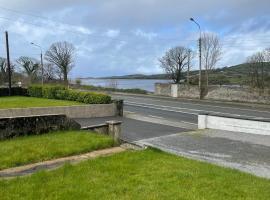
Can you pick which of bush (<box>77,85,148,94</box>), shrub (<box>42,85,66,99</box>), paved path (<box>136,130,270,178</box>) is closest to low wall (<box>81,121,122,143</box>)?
paved path (<box>136,130,270,178</box>)

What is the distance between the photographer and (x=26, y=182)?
297 inches

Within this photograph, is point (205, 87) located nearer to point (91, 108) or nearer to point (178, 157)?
point (91, 108)

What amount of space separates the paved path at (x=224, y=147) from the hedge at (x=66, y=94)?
9772mm

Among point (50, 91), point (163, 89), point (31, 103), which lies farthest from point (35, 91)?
point (163, 89)

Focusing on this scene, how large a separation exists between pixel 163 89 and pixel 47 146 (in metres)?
35.5

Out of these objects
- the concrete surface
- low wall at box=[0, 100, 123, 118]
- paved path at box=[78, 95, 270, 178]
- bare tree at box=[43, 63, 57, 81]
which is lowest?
the concrete surface

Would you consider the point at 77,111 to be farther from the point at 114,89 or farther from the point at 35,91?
the point at 114,89

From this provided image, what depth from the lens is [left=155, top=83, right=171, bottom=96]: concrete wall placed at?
44.8m

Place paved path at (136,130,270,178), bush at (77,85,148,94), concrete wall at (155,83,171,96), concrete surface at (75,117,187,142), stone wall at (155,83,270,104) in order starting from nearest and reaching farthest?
paved path at (136,130,270,178)
concrete surface at (75,117,187,142)
stone wall at (155,83,270,104)
concrete wall at (155,83,171,96)
bush at (77,85,148,94)

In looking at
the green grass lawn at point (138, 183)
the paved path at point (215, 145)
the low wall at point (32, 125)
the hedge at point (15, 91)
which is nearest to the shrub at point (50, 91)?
the hedge at point (15, 91)

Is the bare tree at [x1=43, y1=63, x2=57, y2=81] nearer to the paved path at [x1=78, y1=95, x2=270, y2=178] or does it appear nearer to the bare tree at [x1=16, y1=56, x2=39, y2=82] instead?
the bare tree at [x1=16, y1=56, x2=39, y2=82]

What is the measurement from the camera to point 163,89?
45.7 m

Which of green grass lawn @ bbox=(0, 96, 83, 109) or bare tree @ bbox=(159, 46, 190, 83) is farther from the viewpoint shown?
bare tree @ bbox=(159, 46, 190, 83)

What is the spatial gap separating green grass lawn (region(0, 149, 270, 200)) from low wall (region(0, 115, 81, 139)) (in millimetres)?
3949
